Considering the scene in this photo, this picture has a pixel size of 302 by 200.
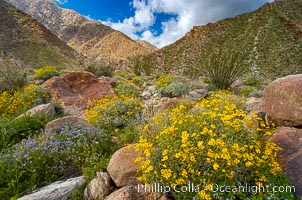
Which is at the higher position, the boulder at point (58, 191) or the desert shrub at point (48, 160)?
the desert shrub at point (48, 160)

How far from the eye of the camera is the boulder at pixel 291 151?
268 cm

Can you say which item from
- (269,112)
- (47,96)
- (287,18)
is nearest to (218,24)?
(287,18)

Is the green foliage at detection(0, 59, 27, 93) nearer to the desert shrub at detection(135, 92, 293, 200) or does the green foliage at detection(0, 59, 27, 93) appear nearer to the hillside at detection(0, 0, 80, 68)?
the desert shrub at detection(135, 92, 293, 200)

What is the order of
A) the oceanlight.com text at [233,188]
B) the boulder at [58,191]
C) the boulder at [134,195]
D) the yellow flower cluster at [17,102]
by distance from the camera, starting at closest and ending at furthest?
the oceanlight.com text at [233,188], the boulder at [134,195], the boulder at [58,191], the yellow flower cluster at [17,102]

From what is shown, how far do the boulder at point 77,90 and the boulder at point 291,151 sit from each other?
17.4ft

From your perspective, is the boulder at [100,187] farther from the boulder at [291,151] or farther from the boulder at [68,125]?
the boulder at [291,151]

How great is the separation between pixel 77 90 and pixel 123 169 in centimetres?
629

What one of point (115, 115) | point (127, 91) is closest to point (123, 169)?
point (115, 115)

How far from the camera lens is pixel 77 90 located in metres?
8.75

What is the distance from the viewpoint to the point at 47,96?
7867 millimetres

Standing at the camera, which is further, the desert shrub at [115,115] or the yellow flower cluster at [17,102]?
the yellow flower cluster at [17,102]

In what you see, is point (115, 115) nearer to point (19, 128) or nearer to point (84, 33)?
point (19, 128)

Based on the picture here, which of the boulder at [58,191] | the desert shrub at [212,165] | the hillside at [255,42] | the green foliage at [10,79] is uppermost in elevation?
the hillside at [255,42]

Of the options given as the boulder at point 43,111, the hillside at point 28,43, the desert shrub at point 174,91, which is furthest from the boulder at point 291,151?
the hillside at point 28,43
